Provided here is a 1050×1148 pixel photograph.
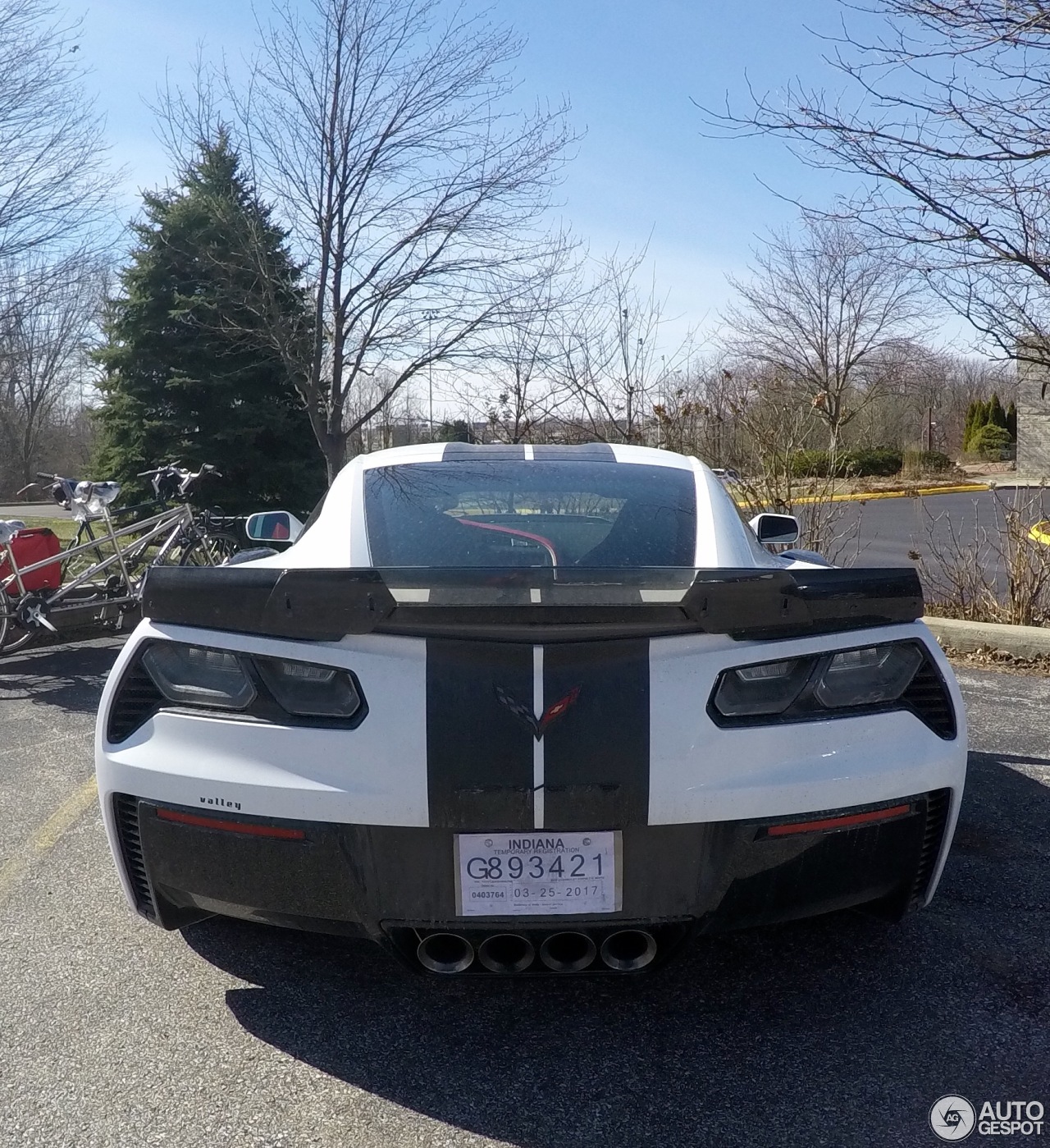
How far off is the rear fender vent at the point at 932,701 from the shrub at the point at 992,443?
40.5m

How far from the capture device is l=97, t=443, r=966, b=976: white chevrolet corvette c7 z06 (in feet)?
7.57

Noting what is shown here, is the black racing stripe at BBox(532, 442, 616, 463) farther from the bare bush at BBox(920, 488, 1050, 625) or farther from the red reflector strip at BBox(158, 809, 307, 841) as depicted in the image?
the bare bush at BBox(920, 488, 1050, 625)

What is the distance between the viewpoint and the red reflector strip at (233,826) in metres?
2.36

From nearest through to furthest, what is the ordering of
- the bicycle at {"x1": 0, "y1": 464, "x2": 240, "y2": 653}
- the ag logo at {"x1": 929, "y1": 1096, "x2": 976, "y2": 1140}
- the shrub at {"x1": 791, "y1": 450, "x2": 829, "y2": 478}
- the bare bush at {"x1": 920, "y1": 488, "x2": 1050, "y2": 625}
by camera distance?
the ag logo at {"x1": 929, "y1": 1096, "x2": 976, "y2": 1140} < the bicycle at {"x1": 0, "y1": 464, "x2": 240, "y2": 653} < the bare bush at {"x1": 920, "y1": 488, "x2": 1050, "y2": 625} < the shrub at {"x1": 791, "y1": 450, "x2": 829, "y2": 478}

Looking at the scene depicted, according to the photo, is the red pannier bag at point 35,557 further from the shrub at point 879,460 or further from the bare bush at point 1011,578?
the shrub at point 879,460

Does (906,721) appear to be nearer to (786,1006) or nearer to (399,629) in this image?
(786,1006)

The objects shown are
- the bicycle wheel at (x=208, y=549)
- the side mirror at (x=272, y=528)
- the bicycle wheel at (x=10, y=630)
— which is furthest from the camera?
the bicycle wheel at (x=208, y=549)

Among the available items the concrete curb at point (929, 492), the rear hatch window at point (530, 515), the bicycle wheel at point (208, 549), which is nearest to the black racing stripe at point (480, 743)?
the rear hatch window at point (530, 515)

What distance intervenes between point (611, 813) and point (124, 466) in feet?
55.7

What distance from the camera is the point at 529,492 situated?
347 centimetres

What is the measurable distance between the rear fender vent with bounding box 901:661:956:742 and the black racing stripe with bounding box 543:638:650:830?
0.71 metres

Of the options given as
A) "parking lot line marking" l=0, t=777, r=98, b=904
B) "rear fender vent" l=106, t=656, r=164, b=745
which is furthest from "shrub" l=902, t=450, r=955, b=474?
"rear fender vent" l=106, t=656, r=164, b=745

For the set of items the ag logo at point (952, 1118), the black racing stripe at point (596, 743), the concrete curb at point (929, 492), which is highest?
the black racing stripe at point (596, 743)

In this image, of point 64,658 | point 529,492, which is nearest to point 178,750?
point 529,492
